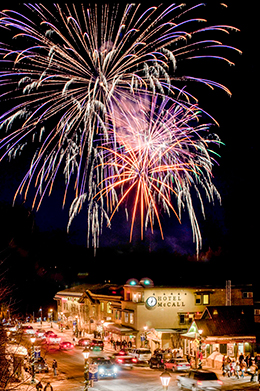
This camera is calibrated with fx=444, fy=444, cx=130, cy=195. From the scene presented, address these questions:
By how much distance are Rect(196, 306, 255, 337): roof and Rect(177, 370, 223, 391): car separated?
1204 centimetres

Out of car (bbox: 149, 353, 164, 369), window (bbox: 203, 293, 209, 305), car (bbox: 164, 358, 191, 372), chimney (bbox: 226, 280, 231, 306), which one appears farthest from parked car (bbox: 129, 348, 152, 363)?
chimney (bbox: 226, 280, 231, 306)

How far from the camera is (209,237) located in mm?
80250

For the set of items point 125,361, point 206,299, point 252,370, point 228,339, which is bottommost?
point 125,361

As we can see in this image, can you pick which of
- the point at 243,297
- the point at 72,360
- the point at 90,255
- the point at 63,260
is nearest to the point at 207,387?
the point at 72,360

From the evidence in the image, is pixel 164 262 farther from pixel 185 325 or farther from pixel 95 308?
pixel 185 325

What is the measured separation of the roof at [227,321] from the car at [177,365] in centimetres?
359

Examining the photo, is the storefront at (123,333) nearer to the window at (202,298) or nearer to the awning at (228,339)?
the window at (202,298)

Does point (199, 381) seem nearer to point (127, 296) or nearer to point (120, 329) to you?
point (120, 329)

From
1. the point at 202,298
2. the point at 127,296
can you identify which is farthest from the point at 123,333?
the point at 202,298

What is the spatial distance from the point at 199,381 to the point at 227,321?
15421 mm

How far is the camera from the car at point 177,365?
3177cm

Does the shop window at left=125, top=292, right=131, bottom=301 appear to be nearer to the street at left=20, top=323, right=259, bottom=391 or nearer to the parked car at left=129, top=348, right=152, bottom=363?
the parked car at left=129, top=348, right=152, bottom=363

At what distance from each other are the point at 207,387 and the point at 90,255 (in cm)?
7322

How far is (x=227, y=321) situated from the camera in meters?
38.1
